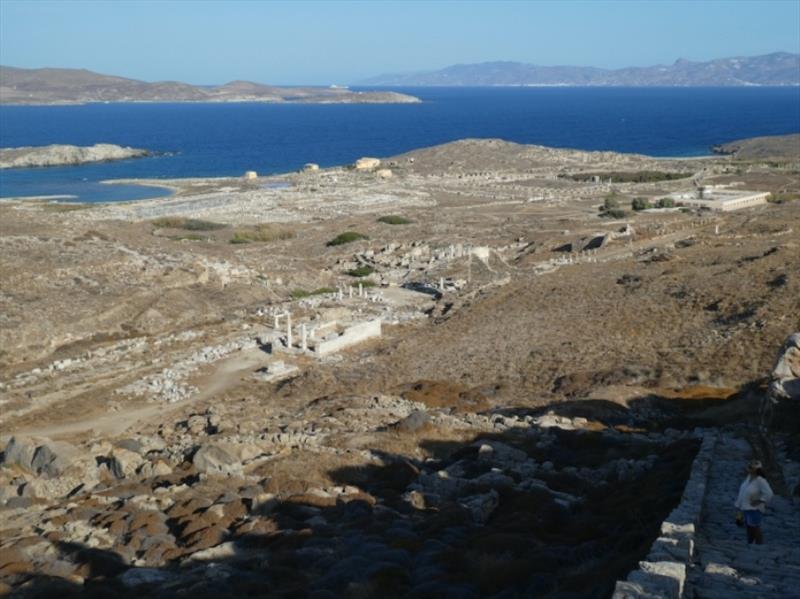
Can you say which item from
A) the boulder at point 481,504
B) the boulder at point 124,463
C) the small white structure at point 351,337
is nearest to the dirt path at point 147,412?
the small white structure at point 351,337

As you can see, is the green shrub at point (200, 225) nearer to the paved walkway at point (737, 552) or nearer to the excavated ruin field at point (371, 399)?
the excavated ruin field at point (371, 399)

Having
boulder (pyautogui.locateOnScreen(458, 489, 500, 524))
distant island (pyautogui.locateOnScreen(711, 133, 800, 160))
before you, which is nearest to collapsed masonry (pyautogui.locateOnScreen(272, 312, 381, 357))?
boulder (pyautogui.locateOnScreen(458, 489, 500, 524))

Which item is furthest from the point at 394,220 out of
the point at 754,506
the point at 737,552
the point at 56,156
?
the point at 56,156

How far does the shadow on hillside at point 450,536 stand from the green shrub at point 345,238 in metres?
38.6

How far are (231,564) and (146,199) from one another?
228 feet

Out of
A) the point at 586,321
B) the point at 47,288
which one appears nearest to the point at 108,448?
the point at 586,321

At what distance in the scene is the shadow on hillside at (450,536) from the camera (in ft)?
33.3

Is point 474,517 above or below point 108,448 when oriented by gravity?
above

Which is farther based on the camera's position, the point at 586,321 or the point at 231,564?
the point at 586,321

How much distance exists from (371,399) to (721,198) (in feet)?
148

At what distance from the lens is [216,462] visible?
17094mm

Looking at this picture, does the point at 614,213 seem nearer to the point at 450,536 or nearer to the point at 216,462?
the point at 216,462

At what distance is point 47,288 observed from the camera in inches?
1362

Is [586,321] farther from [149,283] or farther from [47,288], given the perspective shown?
[47,288]
